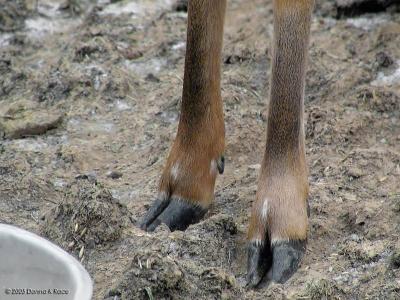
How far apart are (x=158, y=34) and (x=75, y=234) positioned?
231 centimetres

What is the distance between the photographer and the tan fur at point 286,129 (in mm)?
3465

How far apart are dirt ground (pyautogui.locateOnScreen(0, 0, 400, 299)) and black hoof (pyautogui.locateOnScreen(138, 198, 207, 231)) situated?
0.21 feet

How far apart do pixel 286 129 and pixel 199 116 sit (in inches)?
15.2

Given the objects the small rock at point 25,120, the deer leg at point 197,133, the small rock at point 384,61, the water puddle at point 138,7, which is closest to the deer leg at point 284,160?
the deer leg at point 197,133

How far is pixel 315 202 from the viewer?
3.76m

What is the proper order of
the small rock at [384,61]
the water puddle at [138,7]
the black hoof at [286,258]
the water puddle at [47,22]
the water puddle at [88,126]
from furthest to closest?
the water puddle at [138,7] → the water puddle at [47,22] → the small rock at [384,61] → the water puddle at [88,126] → the black hoof at [286,258]

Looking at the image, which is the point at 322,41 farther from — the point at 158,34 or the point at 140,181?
the point at 140,181

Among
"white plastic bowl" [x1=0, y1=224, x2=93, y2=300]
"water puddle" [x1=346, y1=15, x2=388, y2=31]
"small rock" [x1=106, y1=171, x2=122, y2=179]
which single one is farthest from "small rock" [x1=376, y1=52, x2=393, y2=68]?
"white plastic bowl" [x1=0, y1=224, x2=93, y2=300]

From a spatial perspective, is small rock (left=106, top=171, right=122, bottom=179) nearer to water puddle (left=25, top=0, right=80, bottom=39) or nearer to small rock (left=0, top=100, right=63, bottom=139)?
small rock (left=0, top=100, right=63, bottom=139)

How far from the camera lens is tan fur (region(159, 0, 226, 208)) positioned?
3729 mm

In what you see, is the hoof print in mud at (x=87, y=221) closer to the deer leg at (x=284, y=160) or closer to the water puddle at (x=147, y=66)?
the deer leg at (x=284, y=160)


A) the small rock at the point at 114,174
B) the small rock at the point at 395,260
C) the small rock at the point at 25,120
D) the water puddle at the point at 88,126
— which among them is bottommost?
the small rock at the point at 114,174

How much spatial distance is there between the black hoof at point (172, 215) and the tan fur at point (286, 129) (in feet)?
0.98

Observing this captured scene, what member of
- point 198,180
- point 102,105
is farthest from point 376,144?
point 102,105
